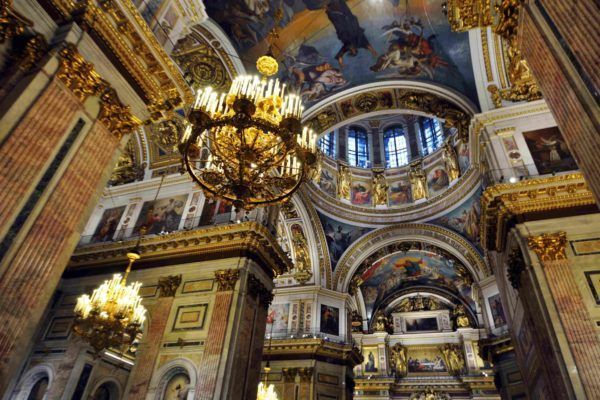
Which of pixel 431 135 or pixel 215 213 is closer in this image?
pixel 215 213

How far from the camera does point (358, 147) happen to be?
68.2 ft

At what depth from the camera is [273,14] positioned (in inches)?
418

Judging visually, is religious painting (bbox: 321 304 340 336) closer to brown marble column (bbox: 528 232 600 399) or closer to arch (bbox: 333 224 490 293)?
arch (bbox: 333 224 490 293)

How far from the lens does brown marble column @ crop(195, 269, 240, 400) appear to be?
26.6ft

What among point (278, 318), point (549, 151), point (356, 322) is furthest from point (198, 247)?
point (356, 322)

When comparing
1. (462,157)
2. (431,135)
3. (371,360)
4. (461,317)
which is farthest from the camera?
(461,317)

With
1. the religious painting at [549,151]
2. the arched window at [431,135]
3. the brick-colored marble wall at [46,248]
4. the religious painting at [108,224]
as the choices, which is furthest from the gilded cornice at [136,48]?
the arched window at [431,135]

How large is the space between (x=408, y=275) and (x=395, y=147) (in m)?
7.31

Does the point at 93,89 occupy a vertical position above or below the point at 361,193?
below

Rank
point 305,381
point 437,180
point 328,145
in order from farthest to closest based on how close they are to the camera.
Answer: point 328,145 < point 437,180 < point 305,381

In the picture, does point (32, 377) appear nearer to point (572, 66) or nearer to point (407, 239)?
point (572, 66)

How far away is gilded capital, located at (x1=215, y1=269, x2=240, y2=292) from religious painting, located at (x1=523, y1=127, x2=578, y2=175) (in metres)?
7.45

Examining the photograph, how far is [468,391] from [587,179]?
21736 millimetres

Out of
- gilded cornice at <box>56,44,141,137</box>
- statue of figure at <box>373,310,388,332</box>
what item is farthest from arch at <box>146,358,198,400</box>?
statue of figure at <box>373,310,388,332</box>
